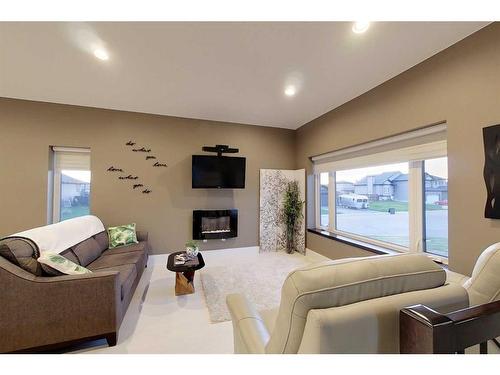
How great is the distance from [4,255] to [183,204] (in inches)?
97.0

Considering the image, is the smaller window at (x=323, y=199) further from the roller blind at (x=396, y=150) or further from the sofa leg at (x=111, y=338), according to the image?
the sofa leg at (x=111, y=338)

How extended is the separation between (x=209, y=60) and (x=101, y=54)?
1.10m

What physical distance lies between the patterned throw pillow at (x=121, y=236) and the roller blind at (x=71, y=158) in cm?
129

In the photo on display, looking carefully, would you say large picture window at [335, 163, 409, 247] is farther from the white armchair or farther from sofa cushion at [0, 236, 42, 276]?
sofa cushion at [0, 236, 42, 276]

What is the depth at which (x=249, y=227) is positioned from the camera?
442 centimetres

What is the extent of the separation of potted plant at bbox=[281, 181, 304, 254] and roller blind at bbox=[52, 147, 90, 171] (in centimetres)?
379

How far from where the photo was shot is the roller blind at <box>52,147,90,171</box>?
358 centimetres

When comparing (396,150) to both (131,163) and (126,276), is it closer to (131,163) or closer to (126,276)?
(126,276)

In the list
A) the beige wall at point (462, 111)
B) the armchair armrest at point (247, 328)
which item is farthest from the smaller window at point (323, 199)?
the armchair armrest at point (247, 328)

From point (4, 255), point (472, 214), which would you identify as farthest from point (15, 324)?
point (472, 214)

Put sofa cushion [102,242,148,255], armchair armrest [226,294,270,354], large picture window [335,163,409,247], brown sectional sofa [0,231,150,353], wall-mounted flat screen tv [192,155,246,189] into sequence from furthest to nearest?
wall-mounted flat screen tv [192,155,246,189] < sofa cushion [102,242,148,255] < large picture window [335,163,409,247] < brown sectional sofa [0,231,150,353] < armchair armrest [226,294,270,354]

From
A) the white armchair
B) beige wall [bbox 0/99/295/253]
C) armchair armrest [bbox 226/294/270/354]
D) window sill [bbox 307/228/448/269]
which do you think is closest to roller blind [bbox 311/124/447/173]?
window sill [bbox 307/228/448/269]
